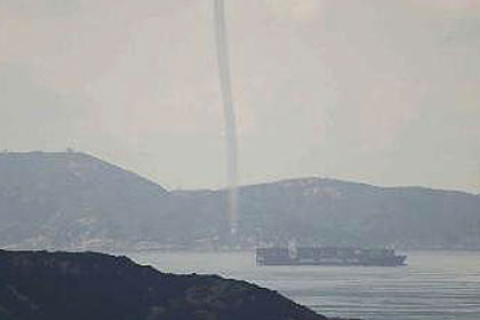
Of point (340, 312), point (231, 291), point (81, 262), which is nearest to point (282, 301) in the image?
point (231, 291)

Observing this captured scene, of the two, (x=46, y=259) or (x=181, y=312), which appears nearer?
(x=181, y=312)

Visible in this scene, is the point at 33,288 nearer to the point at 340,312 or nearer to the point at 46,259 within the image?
the point at 46,259

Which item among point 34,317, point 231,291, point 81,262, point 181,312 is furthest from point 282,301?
point 34,317

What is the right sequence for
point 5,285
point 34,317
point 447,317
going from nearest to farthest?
point 34,317, point 5,285, point 447,317

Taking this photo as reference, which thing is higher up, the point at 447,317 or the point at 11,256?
the point at 11,256

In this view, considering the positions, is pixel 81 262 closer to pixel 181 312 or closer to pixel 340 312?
pixel 181 312

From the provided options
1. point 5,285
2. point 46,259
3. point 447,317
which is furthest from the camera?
point 447,317
